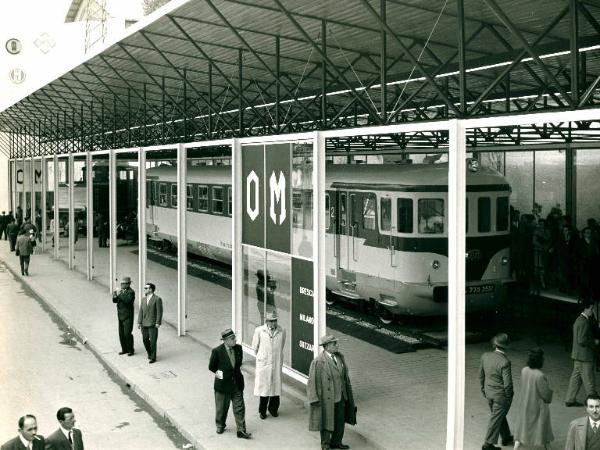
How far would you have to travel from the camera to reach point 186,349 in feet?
52.7

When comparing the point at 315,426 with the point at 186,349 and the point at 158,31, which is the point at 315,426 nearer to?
the point at 186,349

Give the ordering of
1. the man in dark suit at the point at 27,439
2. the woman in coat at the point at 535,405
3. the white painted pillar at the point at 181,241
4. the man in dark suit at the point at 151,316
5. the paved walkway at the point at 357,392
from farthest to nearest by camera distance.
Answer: the white painted pillar at the point at 181,241, the man in dark suit at the point at 151,316, the paved walkway at the point at 357,392, the woman in coat at the point at 535,405, the man in dark suit at the point at 27,439

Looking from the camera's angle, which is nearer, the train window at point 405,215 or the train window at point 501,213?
the train window at point 405,215

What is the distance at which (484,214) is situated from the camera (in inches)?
658

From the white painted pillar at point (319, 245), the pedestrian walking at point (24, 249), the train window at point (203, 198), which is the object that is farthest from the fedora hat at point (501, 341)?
the pedestrian walking at point (24, 249)

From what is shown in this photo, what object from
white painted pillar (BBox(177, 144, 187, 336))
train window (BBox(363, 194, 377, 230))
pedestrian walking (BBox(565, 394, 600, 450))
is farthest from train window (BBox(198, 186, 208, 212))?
pedestrian walking (BBox(565, 394, 600, 450))

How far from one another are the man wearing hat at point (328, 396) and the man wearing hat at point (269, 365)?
153 centimetres

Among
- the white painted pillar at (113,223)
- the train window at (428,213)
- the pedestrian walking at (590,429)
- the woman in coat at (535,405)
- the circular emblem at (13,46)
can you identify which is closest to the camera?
the pedestrian walking at (590,429)

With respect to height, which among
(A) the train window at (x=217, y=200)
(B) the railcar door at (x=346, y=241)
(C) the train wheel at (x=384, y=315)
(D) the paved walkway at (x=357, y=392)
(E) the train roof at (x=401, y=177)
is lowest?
(D) the paved walkway at (x=357, y=392)

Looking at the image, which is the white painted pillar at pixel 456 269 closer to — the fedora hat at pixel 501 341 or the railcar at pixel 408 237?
the fedora hat at pixel 501 341

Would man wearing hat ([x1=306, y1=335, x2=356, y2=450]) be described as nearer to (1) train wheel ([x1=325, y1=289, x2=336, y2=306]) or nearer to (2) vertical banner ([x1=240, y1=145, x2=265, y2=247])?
(2) vertical banner ([x1=240, y1=145, x2=265, y2=247])

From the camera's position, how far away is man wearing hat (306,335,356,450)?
32.8 ft

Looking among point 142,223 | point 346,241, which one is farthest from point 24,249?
point 346,241

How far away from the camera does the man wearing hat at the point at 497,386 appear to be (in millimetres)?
9805
